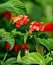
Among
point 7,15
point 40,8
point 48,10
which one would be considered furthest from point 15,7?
point 48,10

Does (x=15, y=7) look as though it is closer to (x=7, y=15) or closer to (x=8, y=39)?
(x=8, y=39)

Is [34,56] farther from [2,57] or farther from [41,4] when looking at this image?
[41,4]

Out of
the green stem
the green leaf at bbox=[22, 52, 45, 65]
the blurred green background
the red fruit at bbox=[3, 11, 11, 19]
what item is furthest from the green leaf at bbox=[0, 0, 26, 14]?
the green stem

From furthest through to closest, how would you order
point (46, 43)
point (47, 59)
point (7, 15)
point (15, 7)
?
point (7, 15) → point (15, 7) → point (46, 43) → point (47, 59)

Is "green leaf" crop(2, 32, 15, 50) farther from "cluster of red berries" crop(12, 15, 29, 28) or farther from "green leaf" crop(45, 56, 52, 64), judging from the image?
"green leaf" crop(45, 56, 52, 64)

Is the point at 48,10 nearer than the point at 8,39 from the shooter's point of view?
No

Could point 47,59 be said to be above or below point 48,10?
above

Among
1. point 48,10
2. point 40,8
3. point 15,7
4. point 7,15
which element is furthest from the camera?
point 48,10

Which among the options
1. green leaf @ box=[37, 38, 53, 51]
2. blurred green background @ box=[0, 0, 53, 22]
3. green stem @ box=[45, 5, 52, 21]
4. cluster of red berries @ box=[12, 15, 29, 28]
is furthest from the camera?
green stem @ box=[45, 5, 52, 21]

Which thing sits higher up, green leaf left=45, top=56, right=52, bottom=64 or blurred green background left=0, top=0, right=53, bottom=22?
green leaf left=45, top=56, right=52, bottom=64

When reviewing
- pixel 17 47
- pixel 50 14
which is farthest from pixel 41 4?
pixel 17 47

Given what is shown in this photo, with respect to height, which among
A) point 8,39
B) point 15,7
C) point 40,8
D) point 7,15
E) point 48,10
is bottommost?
point 48,10

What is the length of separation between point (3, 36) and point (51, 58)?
0.36 m

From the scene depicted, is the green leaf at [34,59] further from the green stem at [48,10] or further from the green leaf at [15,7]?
the green stem at [48,10]
